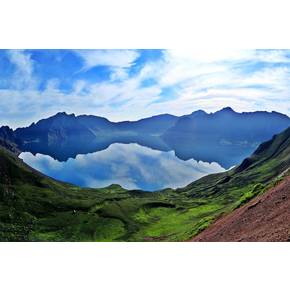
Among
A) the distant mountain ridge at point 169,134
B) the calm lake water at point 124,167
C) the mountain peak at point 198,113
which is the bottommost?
the calm lake water at point 124,167

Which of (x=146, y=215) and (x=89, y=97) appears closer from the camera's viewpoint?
(x=89, y=97)

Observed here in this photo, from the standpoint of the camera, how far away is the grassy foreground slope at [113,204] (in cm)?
2950

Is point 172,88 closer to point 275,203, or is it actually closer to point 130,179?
point 130,179

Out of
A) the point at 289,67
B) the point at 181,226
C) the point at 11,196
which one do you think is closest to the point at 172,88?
the point at 289,67

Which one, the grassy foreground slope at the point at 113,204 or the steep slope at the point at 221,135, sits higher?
the steep slope at the point at 221,135

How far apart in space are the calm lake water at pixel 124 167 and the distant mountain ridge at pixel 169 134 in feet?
1.50

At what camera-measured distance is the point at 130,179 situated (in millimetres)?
Result: 27078

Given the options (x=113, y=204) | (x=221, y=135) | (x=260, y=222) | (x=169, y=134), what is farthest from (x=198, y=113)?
(x=113, y=204)

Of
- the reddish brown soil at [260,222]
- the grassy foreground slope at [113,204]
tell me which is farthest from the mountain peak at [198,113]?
the reddish brown soil at [260,222]

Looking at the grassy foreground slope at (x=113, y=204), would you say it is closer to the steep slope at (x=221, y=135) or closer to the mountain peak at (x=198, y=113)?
the steep slope at (x=221, y=135)

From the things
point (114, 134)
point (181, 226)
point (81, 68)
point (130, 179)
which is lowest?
point (181, 226)

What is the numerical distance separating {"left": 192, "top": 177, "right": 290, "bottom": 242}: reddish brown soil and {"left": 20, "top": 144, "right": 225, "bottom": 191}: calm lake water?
4.78 meters

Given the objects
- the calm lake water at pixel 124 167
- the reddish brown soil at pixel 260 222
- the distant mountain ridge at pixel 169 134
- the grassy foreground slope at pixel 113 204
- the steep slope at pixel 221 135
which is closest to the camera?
the reddish brown soil at pixel 260 222

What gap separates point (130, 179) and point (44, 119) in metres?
6.65
